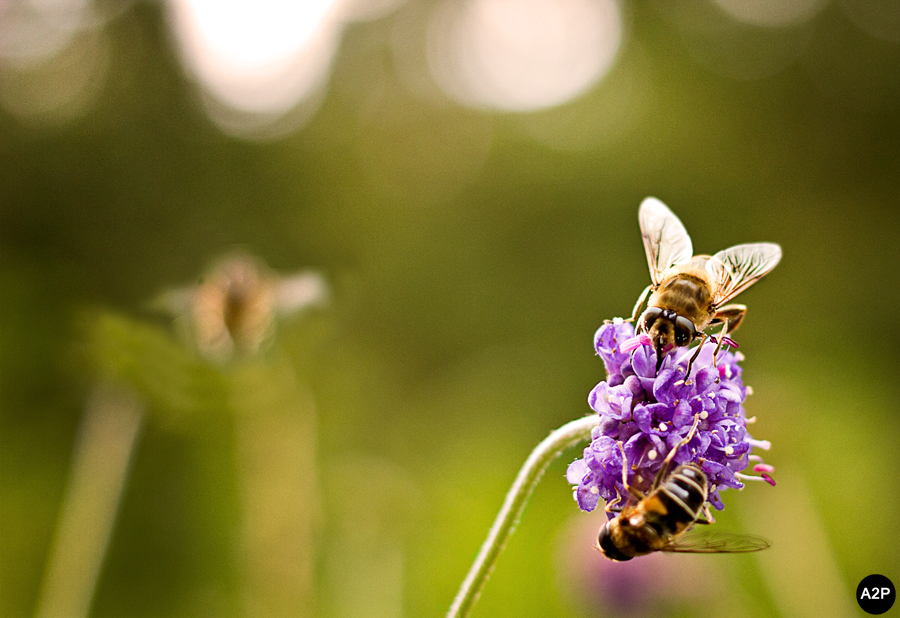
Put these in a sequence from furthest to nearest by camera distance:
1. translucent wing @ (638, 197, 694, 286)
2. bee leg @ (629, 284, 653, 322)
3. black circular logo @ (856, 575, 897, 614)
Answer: black circular logo @ (856, 575, 897, 614) → translucent wing @ (638, 197, 694, 286) → bee leg @ (629, 284, 653, 322)

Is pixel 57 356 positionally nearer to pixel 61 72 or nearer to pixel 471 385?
pixel 471 385

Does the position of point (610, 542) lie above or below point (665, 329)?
below

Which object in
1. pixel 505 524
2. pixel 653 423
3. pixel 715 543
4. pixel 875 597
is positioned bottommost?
pixel 875 597

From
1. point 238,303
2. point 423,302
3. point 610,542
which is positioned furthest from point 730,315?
point 423,302

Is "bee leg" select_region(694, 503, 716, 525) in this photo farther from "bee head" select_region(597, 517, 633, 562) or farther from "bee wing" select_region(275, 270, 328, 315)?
"bee wing" select_region(275, 270, 328, 315)

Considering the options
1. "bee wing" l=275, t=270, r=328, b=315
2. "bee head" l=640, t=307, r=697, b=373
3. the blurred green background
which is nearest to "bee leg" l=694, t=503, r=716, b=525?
"bee head" l=640, t=307, r=697, b=373

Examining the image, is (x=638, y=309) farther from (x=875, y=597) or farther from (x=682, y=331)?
(x=875, y=597)
